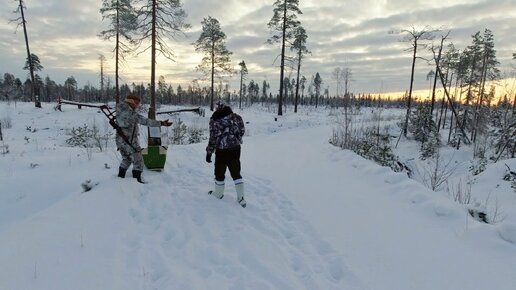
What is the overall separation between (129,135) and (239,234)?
327 cm

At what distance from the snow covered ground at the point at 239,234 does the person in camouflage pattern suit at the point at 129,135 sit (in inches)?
10.7

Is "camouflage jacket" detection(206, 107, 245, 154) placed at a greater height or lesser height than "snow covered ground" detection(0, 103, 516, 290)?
greater

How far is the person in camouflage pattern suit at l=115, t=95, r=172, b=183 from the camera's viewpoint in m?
6.34

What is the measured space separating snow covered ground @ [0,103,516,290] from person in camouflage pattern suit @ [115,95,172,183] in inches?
10.7

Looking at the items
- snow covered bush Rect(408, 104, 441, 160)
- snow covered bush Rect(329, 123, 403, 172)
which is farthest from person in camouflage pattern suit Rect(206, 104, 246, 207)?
snow covered bush Rect(408, 104, 441, 160)

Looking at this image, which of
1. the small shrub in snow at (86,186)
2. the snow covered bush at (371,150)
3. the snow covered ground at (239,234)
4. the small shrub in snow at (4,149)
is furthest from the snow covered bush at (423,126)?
the small shrub in snow at (4,149)

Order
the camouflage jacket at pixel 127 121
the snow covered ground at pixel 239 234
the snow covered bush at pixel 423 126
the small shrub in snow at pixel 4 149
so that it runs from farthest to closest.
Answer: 1. the snow covered bush at pixel 423 126
2. the small shrub in snow at pixel 4 149
3. the camouflage jacket at pixel 127 121
4. the snow covered ground at pixel 239 234

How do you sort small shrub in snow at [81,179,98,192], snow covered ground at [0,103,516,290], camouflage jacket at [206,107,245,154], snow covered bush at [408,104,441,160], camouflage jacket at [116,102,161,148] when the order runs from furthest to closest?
1. snow covered bush at [408,104,441,160]
2. camouflage jacket at [116,102,161,148]
3. small shrub in snow at [81,179,98,192]
4. camouflage jacket at [206,107,245,154]
5. snow covered ground at [0,103,516,290]

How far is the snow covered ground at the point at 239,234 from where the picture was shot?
3461 mm

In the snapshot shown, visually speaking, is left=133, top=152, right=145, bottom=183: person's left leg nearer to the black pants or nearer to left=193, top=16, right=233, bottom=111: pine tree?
the black pants

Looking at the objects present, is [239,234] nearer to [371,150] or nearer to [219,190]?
[219,190]

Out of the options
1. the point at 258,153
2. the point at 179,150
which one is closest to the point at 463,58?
the point at 258,153

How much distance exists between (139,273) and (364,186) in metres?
5.16

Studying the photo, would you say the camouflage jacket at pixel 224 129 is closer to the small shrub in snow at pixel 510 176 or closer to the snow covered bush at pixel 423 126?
the small shrub in snow at pixel 510 176
